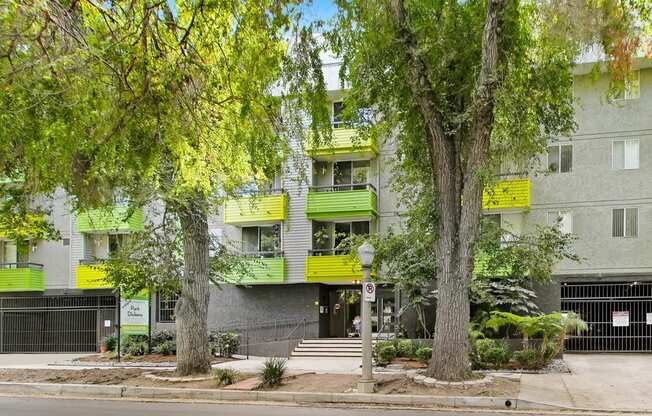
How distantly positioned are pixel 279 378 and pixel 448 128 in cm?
668

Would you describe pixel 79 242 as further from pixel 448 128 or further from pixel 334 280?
pixel 448 128

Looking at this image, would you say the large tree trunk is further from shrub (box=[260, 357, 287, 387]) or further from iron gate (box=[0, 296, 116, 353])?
iron gate (box=[0, 296, 116, 353])

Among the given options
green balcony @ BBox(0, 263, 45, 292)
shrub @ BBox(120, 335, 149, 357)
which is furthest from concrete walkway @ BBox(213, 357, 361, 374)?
green balcony @ BBox(0, 263, 45, 292)

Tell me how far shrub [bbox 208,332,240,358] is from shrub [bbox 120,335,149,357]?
2.21 m

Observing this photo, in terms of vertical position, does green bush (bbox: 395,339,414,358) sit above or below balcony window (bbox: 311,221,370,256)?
below

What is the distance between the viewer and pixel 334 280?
1006 inches

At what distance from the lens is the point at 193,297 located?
1622cm

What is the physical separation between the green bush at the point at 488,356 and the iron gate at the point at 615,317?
23.2ft

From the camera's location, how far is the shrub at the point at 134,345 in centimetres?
2210

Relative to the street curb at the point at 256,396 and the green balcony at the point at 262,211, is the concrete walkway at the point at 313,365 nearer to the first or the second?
the street curb at the point at 256,396

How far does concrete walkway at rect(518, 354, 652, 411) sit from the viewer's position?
39.7 feet

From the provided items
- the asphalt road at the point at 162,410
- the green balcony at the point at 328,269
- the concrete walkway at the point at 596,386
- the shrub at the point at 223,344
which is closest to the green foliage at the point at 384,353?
the concrete walkway at the point at 596,386

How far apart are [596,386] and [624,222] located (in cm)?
1061

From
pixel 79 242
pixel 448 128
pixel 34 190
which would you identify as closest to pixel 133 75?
pixel 34 190
